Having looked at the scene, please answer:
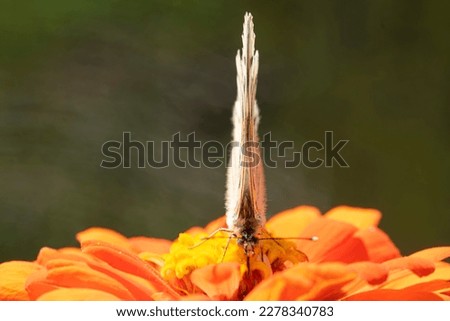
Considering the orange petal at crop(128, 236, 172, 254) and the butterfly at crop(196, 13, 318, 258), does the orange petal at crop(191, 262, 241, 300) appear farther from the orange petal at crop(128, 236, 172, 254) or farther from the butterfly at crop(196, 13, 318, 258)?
the orange petal at crop(128, 236, 172, 254)

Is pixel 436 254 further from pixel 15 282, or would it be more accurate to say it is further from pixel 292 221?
pixel 15 282

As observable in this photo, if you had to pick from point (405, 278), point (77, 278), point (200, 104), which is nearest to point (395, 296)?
point (405, 278)

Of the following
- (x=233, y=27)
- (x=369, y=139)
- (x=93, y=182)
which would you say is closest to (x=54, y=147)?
(x=93, y=182)

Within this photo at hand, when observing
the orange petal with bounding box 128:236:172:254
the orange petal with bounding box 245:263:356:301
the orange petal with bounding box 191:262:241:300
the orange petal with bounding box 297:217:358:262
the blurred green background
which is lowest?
the orange petal with bounding box 245:263:356:301

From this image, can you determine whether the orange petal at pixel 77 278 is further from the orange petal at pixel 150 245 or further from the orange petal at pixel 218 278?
the orange petal at pixel 150 245

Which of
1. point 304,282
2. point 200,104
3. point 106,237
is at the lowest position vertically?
point 304,282

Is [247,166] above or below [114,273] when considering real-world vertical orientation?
above

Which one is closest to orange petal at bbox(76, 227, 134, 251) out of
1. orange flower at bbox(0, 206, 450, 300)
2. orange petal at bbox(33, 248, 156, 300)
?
orange flower at bbox(0, 206, 450, 300)
